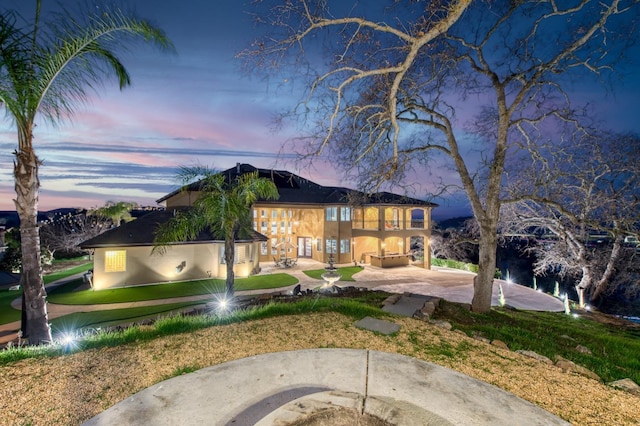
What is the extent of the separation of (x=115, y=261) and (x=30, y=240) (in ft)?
37.6

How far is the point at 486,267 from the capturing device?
28.2 feet

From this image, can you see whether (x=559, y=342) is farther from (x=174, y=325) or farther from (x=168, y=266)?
(x=168, y=266)

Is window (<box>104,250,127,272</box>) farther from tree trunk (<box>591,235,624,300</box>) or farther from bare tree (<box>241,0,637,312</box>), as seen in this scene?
tree trunk (<box>591,235,624,300</box>)

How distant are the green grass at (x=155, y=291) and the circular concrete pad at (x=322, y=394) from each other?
11.6 metres

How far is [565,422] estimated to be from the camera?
3.19 meters

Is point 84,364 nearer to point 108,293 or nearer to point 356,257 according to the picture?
point 108,293

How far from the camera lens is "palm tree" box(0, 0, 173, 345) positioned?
564 centimetres

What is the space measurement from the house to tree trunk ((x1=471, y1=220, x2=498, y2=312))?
1262 cm

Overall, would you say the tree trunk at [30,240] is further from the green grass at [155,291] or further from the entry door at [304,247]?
the entry door at [304,247]

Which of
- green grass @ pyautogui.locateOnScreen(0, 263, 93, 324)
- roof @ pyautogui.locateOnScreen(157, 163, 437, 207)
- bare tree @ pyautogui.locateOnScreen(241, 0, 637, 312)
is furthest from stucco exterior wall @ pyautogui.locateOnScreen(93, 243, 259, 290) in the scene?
bare tree @ pyautogui.locateOnScreen(241, 0, 637, 312)

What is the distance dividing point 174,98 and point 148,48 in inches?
359

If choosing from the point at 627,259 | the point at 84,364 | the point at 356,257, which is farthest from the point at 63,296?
the point at 627,259

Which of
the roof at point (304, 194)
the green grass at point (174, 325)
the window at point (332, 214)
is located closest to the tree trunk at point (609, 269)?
the roof at point (304, 194)

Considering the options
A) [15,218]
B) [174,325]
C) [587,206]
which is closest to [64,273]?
[174,325]
